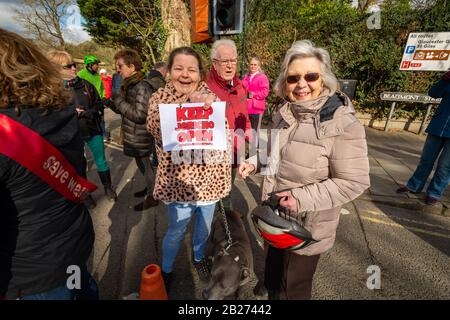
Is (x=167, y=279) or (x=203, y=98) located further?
(x=167, y=279)

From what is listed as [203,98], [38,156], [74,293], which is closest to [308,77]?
[203,98]

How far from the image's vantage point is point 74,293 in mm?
1462

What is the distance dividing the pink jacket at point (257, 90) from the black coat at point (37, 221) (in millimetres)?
4531

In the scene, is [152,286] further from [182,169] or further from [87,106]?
[87,106]

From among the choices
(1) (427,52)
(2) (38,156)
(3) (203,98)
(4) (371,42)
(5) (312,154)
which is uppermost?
(4) (371,42)

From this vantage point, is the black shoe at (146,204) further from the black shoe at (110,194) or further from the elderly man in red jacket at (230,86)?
the elderly man in red jacket at (230,86)

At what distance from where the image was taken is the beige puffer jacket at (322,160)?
136cm

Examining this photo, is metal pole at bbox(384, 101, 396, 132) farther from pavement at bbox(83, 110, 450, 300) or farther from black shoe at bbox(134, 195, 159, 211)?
black shoe at bbox(134, 195, 159, 211)

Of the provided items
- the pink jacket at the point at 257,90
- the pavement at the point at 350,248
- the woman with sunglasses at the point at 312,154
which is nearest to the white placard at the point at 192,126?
the woman with sunglasses at the point at 312,154

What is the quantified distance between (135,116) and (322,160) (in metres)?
2.26

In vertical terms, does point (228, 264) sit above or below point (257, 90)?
below

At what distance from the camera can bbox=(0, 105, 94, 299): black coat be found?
3.50ft
